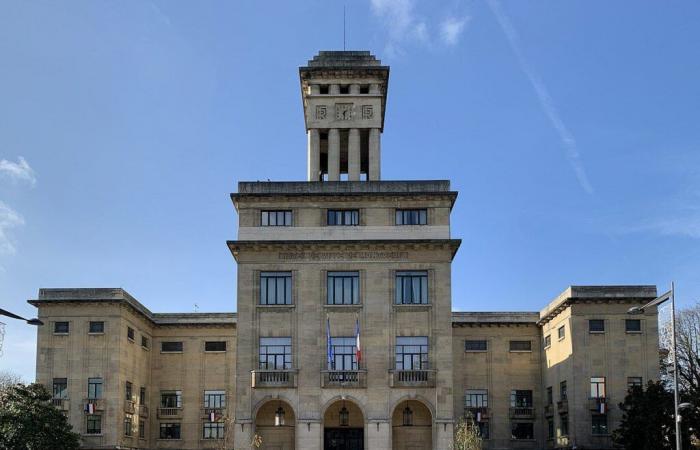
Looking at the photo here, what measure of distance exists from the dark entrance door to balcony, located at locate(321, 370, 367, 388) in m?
3.98

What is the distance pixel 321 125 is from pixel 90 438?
2918 cm

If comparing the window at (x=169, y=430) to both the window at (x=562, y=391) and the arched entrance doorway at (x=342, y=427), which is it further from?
the window at (x=562, y=391)

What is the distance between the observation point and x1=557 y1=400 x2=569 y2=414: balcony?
70088 mm

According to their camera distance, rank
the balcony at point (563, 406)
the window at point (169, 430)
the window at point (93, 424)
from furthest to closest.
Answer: the window at point (169, 430) < the window at point (93, 424) < the balcony at point (563, 406)

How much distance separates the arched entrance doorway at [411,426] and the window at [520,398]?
17334 millimetres

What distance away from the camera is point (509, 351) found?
263ft

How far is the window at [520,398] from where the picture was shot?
7925 centimetres

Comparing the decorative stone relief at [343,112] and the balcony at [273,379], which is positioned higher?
the decorative stone relief at [343,112]

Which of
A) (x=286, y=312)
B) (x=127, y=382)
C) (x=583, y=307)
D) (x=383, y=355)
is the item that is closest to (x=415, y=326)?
(x=383, y=355)

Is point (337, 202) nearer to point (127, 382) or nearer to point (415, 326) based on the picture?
point (415, 326)

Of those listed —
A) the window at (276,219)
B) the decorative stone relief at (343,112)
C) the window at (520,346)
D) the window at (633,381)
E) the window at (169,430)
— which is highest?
the decorative stone relief at (343,112)

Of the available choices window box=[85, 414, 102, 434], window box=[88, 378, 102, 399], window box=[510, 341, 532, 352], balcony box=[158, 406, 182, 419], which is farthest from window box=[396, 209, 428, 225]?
balcony box=[158, 406, 182, 419]

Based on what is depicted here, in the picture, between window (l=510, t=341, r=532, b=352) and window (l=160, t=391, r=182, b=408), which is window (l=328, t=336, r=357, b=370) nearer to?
window (l=510, t=341, r=532, b=352)

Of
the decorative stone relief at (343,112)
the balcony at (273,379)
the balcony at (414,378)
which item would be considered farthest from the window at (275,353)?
the decorative stone relief at (343,112)
